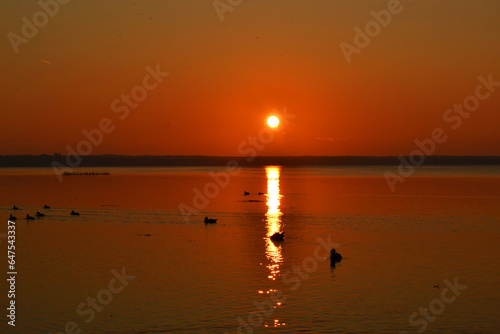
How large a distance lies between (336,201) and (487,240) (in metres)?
26.2

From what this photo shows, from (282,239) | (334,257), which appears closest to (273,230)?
(282,239)

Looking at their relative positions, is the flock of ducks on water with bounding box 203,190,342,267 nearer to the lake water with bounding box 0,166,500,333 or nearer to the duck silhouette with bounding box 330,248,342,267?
the duck silhouette with bounding box 330,248,342,267

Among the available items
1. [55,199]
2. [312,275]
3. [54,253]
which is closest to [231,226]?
[54,253]

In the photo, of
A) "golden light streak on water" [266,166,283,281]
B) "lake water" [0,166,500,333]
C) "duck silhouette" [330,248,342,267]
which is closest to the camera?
"lake water" [0,166,500,333]

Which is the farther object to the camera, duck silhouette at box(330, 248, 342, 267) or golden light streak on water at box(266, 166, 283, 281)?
duck silhouette at box(330, 248, 342, 267)

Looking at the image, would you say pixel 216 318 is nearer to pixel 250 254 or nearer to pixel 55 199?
pixel 250 254

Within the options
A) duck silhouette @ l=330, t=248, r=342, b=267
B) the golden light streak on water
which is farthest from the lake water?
duck silhouette @ l=330, t=248, r=342, b=267

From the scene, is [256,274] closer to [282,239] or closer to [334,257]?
[334,257]

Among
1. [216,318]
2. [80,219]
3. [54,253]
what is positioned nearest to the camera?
[216,318]

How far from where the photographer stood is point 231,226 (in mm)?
38250

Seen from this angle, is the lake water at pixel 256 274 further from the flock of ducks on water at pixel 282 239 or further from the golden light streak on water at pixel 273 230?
the flock of ducks on water at pixel 282 239

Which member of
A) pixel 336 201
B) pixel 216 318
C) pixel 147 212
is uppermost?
pixel 336 201

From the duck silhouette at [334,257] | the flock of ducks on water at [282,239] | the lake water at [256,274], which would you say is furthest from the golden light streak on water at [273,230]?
the duck silhouette at [334,257]

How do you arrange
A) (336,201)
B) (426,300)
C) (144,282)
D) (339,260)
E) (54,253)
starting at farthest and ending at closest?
(336,201) → (54,253) → (339,260) → (144,282) → (426,300)
